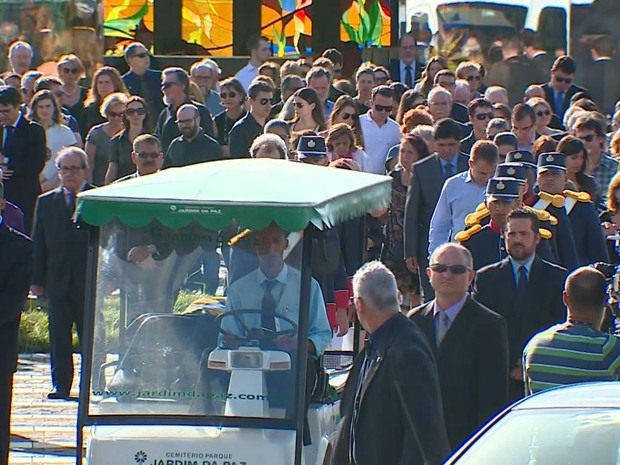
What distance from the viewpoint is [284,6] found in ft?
88.0

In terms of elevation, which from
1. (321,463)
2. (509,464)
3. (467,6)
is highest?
(467,6)

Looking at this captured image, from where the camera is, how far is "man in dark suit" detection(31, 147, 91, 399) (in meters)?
12.6

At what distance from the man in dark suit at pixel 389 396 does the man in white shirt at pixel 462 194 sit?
15.9ft

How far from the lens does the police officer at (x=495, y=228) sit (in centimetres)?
1066

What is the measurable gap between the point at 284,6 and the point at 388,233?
1342 cm

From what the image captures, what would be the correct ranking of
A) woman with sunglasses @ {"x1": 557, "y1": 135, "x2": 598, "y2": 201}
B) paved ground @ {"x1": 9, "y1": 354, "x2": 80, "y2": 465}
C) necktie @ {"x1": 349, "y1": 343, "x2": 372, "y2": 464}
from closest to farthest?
necktie @ {"x1": 349, "y1": 343, "x2": 372, "y2": 464}, paved ground @ {"x1": 9, "y1": 354, "x2": 80, "y2": 465}, woman with sunglasses @ {"x1": 557, "y1": 135, "x2": 598, "y2": 201}

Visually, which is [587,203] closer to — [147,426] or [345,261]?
[345,261]

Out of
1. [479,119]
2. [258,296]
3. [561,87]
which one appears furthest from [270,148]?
[561,87]

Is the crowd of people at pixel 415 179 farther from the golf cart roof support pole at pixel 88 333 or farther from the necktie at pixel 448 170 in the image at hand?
the golf cart roof support pole at pixel 88 333

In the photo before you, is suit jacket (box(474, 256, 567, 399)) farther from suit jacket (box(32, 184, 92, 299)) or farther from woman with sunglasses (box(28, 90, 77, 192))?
woman with sunglasses (box(28, 90, 77, 192))

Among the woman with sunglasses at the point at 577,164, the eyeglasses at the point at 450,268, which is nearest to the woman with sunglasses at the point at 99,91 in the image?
the woman with sunglasses at the point at 577,164

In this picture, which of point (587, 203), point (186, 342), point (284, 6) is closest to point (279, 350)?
point (186, 342)

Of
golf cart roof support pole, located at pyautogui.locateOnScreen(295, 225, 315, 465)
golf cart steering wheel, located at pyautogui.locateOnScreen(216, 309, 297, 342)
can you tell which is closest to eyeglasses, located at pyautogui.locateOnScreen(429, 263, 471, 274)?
golf cart roof support pole, located at pyautogui.locateOnScreen(295, 225, 315, 465)

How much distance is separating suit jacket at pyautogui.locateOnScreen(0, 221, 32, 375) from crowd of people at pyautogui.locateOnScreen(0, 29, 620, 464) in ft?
0.04
